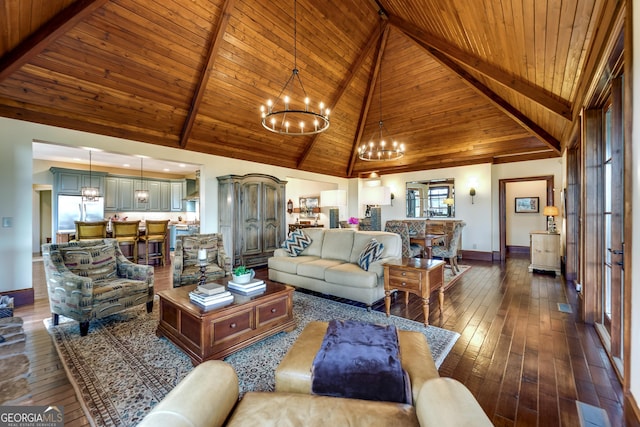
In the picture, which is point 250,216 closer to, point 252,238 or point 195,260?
point 252,238

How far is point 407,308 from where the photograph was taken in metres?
3.51

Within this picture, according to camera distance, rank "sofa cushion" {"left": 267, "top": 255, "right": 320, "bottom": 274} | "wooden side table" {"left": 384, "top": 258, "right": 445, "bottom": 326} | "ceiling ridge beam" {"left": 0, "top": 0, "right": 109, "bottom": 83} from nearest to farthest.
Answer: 1. "wooden side table" {"left": 384, "top": 258, "right": 445, "bottom": 326}
2. "ceiling ridge beam" {"left": 0, "top": 0, "right": 109, "bottom": 83}
3. "sofa cushion" {"left": 267, "top": 255, "right": 320, "bottom": 274}

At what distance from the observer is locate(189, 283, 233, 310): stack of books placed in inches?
90.8

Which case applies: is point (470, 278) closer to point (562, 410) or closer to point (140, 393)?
point (562, 410)

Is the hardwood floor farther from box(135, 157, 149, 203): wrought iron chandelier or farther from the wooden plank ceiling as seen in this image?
box(135, 157, 149, 203): wrought iron chandelier

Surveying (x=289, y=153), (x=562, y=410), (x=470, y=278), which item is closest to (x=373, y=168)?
(x=289, y=153)

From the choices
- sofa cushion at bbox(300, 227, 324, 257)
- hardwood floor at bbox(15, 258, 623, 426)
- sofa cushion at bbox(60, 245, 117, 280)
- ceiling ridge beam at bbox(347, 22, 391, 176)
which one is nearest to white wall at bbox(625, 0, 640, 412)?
hardwood floor at bbox(15, 258, 623, 426)

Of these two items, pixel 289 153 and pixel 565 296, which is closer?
pixel 565 296

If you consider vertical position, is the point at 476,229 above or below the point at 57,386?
above

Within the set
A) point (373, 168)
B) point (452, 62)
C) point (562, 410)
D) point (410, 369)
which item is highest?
point (452, 62)

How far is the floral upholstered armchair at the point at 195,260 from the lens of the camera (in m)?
3.64

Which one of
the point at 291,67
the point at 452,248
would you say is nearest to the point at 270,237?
the point at 291,67

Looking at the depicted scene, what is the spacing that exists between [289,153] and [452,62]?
4134 millimetres

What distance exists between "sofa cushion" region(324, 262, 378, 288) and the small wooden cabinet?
13.3 ft
